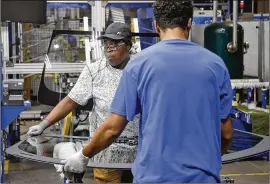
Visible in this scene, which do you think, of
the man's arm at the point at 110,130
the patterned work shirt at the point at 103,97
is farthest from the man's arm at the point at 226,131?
the patterned work shirt at the point at 103,97

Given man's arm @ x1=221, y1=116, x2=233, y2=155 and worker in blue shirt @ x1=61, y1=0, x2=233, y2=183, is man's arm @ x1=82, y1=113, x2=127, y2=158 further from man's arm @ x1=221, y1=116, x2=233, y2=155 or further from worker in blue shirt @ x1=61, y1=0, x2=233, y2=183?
man's arm @ x1=221, y1=116, x2=233, y2=155

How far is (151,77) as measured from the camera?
6.21 feet

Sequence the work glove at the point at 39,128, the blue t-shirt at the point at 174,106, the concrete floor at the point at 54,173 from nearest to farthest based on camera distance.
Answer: the blue t-shirt at the point at 174,106 < the work glove at the point at 39,128 < the concrete floor at the point at 54,173

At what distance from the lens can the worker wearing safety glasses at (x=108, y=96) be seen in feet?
9.86

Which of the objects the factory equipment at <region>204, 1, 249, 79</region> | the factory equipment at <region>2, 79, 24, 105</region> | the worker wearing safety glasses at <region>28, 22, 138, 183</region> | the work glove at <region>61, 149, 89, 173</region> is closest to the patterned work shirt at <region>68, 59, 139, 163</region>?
the worker wearing safety glasses at <region>28, 22, 138, 183</region>

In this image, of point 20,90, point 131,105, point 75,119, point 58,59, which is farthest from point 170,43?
point 58,59

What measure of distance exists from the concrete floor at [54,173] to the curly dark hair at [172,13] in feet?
12.7

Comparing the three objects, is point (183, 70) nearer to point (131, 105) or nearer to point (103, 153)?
point (131, 105)

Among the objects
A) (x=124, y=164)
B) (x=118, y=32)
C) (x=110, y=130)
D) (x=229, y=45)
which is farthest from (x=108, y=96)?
(x=229, y=45)

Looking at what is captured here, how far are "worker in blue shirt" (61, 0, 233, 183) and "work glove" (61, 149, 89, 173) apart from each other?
32cm

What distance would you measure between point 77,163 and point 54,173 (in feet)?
13.1

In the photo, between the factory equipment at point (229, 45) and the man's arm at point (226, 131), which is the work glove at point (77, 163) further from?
the factory equipment at point (229, 45)

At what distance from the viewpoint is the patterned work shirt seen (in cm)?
301

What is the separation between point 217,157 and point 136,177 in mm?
341
